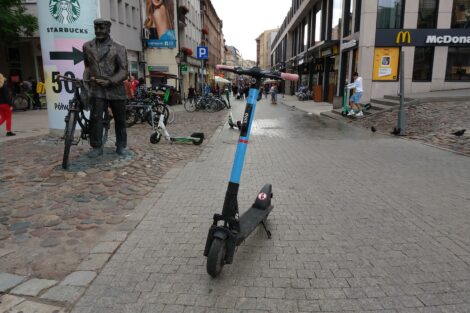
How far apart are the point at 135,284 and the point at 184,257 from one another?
0.54 meters

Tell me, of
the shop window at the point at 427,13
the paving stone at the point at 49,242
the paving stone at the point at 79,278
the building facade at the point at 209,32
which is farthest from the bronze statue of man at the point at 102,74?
the building facade at the point at 209,32

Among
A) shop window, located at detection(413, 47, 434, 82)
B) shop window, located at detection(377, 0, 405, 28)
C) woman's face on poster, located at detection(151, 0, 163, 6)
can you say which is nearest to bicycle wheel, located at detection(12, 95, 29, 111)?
woman's face on poster, located at detection(151, 0, 163, 6)

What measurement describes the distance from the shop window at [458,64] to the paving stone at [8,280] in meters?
22.7

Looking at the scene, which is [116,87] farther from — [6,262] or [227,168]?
[6,262]

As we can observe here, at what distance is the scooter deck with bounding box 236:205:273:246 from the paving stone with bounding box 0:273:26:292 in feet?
5.58

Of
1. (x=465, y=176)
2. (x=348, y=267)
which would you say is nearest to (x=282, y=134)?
(x=465, y=176)

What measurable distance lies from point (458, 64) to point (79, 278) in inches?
898

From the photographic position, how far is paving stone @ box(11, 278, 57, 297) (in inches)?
107

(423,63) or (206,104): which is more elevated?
(423,63)

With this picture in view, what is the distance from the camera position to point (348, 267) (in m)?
3.12

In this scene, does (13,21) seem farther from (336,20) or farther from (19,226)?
(336,20)

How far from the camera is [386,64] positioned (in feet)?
66.9

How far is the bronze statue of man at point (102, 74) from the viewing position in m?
6.27

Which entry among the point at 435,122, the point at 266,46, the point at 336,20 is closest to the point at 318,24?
the point at 336,20
